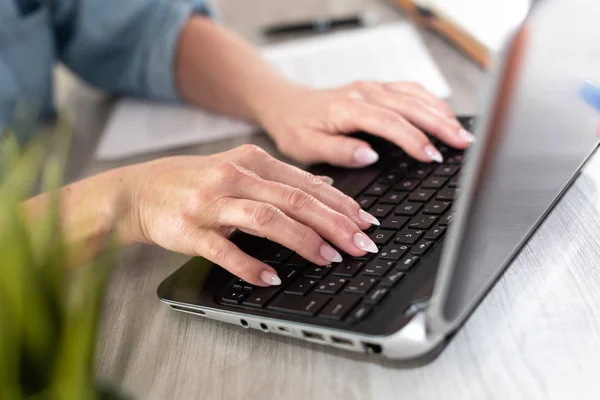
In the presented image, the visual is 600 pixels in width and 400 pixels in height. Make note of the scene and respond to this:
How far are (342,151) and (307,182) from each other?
10cm

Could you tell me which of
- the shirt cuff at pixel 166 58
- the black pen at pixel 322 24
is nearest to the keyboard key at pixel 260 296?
the shirt cuff at pixel 166 58

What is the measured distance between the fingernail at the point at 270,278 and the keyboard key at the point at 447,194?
157 mm

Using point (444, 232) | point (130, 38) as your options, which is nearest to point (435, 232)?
point (444, 232)

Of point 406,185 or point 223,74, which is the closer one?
point 406,185

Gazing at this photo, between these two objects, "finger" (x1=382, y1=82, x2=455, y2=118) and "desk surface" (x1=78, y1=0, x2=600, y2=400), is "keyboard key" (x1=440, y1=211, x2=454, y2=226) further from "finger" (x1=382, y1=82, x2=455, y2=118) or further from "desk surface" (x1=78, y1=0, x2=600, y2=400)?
"finger" (x1=382, y1=82, x2=455, y2=118)

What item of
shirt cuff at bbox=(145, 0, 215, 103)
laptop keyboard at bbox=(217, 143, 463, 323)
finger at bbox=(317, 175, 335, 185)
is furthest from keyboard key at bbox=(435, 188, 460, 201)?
shirt cuff at bbox=(145, 0, 215, 103)

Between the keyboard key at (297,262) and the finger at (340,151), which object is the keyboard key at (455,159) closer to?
the finger at (340,151)

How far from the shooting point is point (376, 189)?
1.88 feet

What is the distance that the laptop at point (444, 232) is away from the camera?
1.01 ft

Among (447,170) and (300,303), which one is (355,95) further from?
(300,303)

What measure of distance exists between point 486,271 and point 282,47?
691mm

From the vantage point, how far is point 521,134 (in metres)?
0.33

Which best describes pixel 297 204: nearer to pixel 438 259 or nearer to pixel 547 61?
pixel 438 259

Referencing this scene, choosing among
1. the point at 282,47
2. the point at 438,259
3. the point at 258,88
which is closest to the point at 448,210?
the point at 438,259
